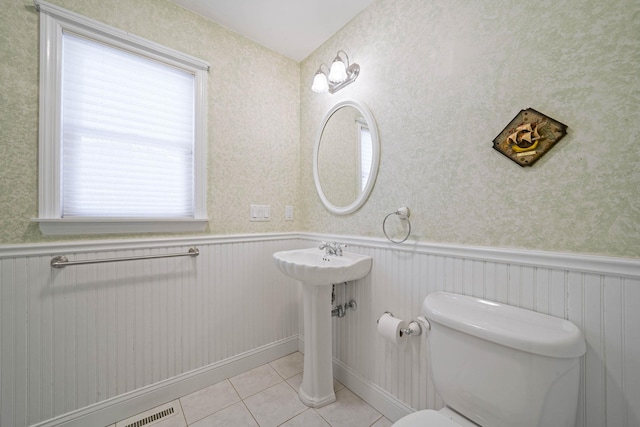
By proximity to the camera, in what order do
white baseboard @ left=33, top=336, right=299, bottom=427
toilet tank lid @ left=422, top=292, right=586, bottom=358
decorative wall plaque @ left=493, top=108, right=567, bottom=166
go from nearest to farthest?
toilet tank lid @ left=422, top=292, right=586, bottom=358, decorative wall plaque @ left=493, top=108, right=567, bottom=166, white baseboard @ left=33, top=336, right=299, bottom=427

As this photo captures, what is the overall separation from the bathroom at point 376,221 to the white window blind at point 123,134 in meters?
0.13

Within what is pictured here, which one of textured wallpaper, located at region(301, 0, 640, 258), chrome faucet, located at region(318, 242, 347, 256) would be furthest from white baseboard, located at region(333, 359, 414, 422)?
textured wallpaper, located at region(301, 0, 640, 258)

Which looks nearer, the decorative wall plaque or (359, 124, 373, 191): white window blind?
the decorative wall plaque

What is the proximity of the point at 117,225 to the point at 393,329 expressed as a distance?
161 centimetres

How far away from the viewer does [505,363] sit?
31.9 inches

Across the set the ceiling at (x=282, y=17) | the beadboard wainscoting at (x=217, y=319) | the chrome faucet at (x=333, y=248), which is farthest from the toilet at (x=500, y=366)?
the ceiling at (x=282, y=17)

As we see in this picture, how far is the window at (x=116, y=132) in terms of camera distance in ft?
4.11

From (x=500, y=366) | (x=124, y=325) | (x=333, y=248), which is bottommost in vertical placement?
(x=124, y=325)

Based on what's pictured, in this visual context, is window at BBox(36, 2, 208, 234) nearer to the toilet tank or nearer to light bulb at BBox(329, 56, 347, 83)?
light bulb at BBox(329, 56, 347, 83)

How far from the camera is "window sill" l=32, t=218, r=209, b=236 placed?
4.11 ft

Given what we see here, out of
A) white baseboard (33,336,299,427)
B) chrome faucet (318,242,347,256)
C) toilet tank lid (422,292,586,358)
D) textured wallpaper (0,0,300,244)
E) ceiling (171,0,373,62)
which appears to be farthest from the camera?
chrome faucet (318,242,347,256)

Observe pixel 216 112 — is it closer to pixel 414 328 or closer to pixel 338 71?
pixel 338 71

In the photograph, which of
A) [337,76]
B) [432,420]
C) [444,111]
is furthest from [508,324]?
[337,76]

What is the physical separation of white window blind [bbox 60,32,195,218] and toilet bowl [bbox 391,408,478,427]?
1.58 metres
